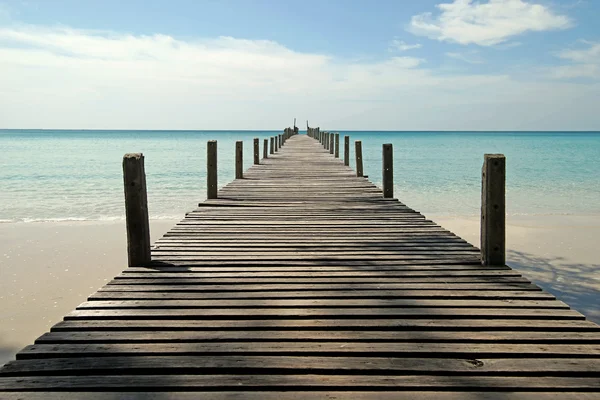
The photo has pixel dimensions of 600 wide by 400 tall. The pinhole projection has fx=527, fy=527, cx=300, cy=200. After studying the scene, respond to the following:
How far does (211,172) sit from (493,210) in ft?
18.8

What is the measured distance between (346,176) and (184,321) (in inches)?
361

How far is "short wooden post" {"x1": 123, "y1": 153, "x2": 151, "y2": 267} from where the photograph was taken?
168 inches

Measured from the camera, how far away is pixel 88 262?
31.8 feet

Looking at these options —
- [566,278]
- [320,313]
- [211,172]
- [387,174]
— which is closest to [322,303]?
[320,313]

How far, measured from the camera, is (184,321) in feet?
10.3

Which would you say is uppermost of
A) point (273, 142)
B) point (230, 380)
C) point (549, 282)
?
point (273, 142)

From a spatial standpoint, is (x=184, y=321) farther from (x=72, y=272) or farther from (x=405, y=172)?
(x=405, y=172)

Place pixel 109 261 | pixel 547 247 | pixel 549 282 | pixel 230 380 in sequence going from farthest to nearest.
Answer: pixel 547 247, pixel 109 261, pixel 549 282, pixel 230 380

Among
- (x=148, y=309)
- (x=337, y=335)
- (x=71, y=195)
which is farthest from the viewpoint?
(x=71, y=195)

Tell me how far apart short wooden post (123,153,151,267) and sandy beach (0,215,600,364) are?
7.03ft

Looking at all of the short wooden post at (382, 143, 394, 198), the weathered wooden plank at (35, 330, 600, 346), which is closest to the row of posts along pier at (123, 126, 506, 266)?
the weathered wooden plank at (35, 330, 600, 346)

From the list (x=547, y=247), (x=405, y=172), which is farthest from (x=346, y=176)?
(x=405, y=172)

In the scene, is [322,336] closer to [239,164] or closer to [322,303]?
[322,303]

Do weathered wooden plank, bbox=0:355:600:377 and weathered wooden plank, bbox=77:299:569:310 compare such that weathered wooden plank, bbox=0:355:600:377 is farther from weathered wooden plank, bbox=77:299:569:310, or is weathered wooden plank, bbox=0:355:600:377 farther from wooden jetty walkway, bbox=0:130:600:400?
weathered wooden plank, bbox=77:299:569:310
